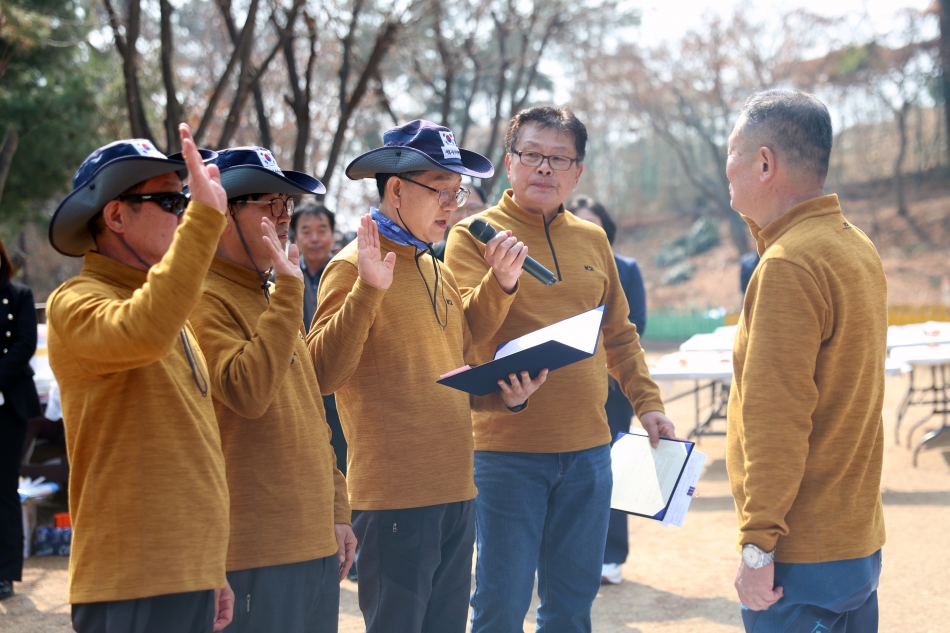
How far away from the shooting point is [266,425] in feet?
7.71

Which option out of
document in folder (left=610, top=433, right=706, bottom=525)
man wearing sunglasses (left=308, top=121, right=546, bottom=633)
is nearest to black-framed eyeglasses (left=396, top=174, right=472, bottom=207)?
man wearing sunglasses (left=308, top=121, right=546, bottom=633)

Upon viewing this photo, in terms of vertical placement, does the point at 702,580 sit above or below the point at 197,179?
below

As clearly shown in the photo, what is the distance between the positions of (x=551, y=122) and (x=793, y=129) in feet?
4.08

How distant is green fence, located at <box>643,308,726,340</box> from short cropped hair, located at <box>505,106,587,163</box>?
49.6 ft

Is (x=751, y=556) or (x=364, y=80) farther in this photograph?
(x=364, y=80)

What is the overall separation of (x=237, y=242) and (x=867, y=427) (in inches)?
71.9

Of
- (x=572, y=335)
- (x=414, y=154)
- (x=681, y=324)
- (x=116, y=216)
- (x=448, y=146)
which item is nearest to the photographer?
(x=116, y=216)

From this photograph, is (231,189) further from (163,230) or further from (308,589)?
(308,589)

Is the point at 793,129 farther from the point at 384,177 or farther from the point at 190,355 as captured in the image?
the point at 190,355

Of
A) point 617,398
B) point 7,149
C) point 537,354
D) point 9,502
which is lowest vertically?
point 9,502

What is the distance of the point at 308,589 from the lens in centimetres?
238

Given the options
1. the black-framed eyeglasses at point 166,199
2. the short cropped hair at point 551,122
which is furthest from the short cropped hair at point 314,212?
the black-framed eyeglasses at point 166,199

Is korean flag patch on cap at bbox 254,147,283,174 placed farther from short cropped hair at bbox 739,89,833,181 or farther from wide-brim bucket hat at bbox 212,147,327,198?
short cropped hair at bbox 739,89,833,181

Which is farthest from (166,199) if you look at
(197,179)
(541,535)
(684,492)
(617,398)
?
(617,398)
